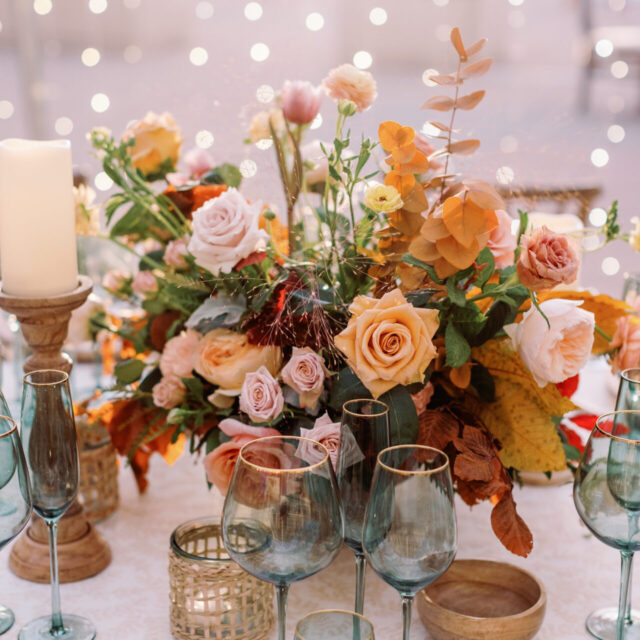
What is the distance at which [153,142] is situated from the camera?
1235 mm

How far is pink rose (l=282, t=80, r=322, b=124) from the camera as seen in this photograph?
1.08 metres

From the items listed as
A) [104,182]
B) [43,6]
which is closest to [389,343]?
[104,182]

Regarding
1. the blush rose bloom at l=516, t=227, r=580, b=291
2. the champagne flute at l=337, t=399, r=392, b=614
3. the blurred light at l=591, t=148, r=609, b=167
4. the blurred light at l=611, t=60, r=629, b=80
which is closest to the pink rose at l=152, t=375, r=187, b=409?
the champagne flute at l=337, t=399, r=392, b=614

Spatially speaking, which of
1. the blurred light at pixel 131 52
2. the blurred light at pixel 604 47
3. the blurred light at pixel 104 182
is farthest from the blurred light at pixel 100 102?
the blurred light at pixel 604 47

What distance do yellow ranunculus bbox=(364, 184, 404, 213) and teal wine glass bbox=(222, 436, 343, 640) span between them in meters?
0.30

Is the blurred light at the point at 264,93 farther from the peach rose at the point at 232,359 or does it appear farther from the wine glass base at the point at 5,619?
the wine glass base at the point at 5,619

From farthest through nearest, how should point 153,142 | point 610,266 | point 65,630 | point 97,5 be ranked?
point 97,5, point 610,266, point 153,142, point 65,630

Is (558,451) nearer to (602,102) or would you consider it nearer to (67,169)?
(67,169)

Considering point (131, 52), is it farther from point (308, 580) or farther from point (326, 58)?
point (308, 580)

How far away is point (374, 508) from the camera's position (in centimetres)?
71

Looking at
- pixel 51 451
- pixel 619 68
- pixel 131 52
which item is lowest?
pixel 51 451

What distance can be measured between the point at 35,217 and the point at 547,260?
1.91 ft

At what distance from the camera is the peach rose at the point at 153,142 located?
1.23 m

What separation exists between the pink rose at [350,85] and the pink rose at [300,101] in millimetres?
60
